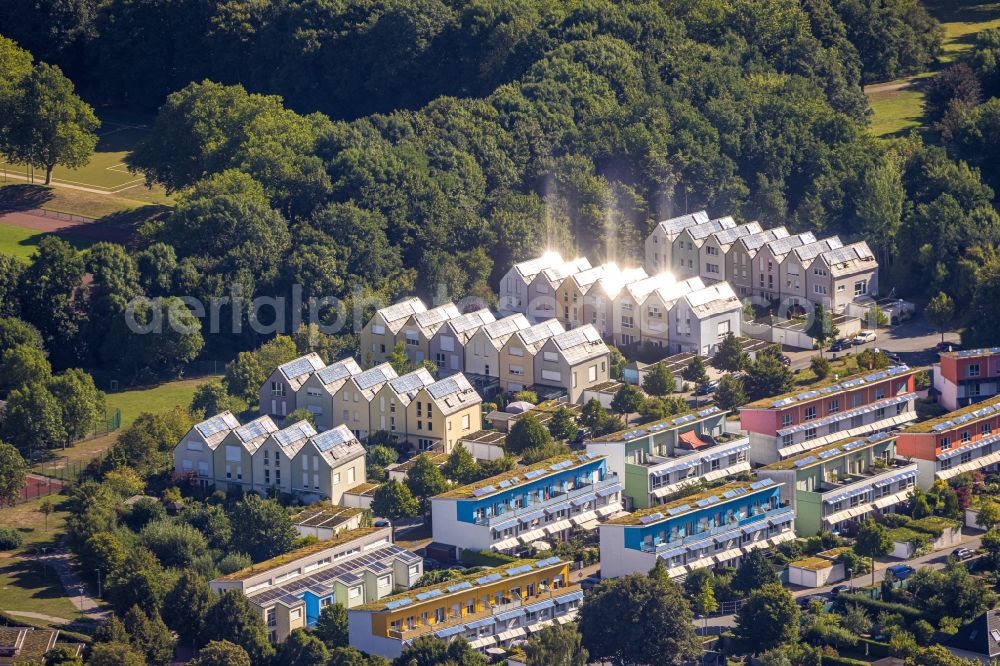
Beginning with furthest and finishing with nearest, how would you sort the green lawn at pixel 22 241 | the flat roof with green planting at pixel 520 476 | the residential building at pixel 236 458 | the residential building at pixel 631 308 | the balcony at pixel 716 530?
the green lawn at pixel 22 241, the residential building at pixel 631 308, the residential building at pixel 236 458, the flat roof with green planting at pixel 520 476, the balcony at pixel 716 530

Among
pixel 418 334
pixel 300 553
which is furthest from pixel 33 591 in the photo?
pixel 418 334

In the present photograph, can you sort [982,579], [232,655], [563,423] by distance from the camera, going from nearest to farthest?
1. [232,655]
2. [982,579]
3. [563,423]

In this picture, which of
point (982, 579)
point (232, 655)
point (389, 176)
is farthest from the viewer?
point (389, 176)

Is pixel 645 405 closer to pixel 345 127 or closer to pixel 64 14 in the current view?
pixel 345 127

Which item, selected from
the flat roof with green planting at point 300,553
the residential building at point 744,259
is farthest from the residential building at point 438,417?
the residential building at point 744,259

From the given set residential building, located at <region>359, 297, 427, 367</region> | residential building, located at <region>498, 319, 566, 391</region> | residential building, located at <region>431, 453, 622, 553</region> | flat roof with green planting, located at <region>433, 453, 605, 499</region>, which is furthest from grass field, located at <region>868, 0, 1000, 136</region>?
residential building, located at <region>431, 453, 622, 553</region>

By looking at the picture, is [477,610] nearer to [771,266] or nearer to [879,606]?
[879,606]

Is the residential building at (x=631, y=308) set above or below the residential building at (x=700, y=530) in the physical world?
above

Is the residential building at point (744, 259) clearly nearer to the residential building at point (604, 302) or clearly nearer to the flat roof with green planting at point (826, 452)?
the residential building at point (604, 302)

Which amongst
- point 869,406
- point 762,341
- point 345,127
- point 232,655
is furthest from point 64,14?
point 232,655
